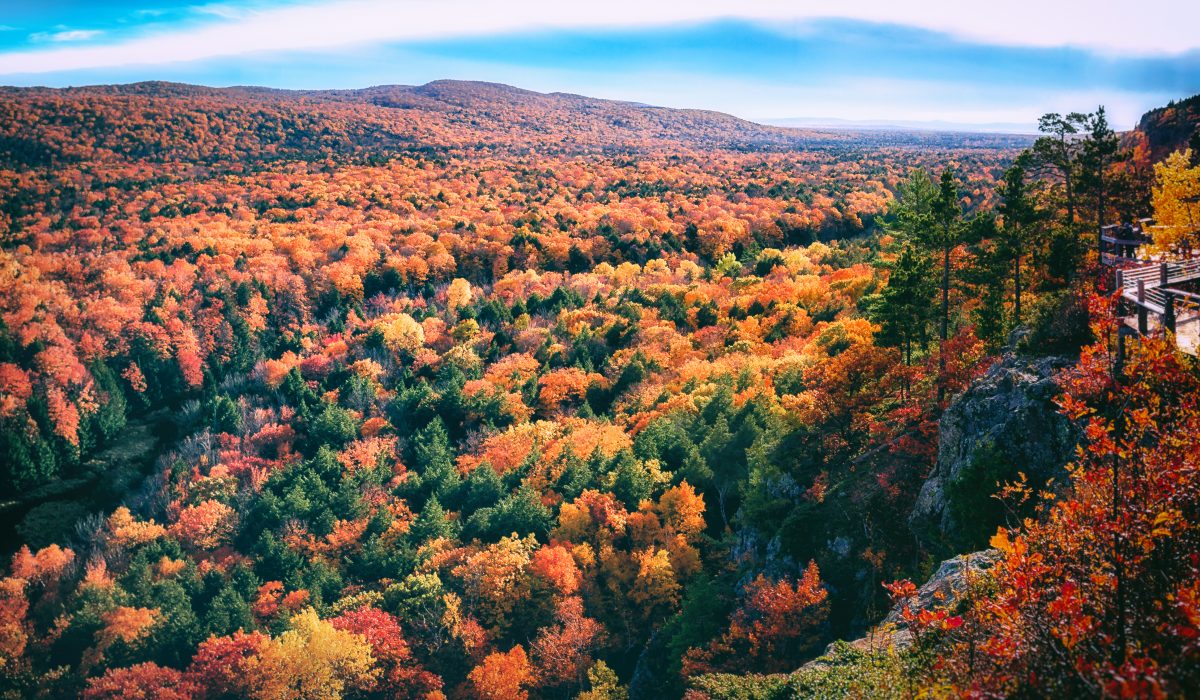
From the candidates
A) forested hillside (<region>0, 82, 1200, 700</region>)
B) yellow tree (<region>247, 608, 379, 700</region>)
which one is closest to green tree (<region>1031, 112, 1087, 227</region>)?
forested hillside (<region>0, 82, 1200, 700</region>)

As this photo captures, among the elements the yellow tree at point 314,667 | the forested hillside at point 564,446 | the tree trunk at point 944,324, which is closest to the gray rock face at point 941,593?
the forested hillside at point 564,446

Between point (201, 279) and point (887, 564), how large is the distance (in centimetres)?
11403

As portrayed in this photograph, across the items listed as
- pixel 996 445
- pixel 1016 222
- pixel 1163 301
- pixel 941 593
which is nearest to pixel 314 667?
pixel 941 593

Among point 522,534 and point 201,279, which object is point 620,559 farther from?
point 201,279

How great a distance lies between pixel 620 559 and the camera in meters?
41.4

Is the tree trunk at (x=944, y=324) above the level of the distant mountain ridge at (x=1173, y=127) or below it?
below

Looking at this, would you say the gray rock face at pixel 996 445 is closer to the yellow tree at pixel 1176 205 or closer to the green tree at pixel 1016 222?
the yellow tree at pixel 1176 205

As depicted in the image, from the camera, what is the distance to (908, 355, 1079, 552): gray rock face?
706 inches

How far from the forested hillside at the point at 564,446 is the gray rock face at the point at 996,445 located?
18 cm

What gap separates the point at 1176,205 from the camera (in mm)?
21688

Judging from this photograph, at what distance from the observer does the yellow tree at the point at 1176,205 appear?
64.5ft

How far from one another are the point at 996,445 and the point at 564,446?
40438 mm

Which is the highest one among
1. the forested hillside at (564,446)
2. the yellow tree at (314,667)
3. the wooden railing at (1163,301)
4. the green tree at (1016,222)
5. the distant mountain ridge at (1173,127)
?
the distant mountain ridge at (1173,127)

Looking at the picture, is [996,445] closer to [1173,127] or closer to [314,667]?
[314,667]
